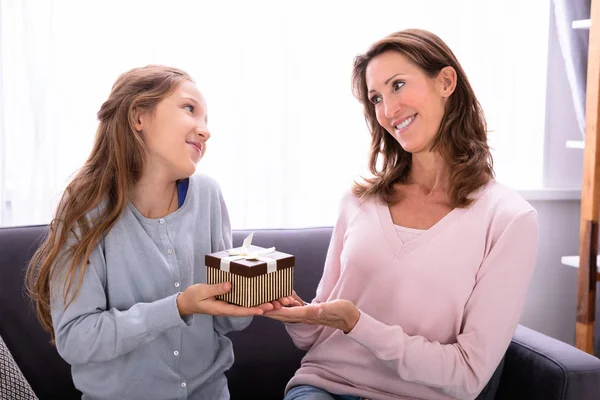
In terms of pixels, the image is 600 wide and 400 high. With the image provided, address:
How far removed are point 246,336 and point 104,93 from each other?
992mm

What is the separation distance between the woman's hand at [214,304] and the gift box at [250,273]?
12 millimetres

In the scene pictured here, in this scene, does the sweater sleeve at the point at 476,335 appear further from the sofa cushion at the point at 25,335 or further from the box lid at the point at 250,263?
the sofa cushion at the point at 25,335

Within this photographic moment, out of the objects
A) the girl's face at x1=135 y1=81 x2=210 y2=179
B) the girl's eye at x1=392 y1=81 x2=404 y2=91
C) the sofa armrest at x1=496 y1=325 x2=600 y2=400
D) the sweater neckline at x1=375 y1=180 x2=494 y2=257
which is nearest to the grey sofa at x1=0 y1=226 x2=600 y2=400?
the sofa armrest at x1=496 y1=325 x2=600 y2=400

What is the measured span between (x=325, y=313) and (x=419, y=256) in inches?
10.9

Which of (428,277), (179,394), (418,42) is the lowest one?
(179,394)

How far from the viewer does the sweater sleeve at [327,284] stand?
1698 millimetres

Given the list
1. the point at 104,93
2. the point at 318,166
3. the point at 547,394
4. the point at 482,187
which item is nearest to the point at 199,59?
the point at 104,93

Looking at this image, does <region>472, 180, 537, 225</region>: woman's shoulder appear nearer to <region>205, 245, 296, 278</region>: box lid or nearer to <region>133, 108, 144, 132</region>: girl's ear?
<region>205, 245, 296, 278</region>: box lid

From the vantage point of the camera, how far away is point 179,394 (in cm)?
159

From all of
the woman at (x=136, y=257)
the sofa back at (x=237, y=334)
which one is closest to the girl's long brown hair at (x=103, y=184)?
the woman at (x=136, y=257)

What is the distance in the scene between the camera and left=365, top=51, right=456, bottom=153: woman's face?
164 cm

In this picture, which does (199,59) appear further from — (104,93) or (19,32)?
(19,32)

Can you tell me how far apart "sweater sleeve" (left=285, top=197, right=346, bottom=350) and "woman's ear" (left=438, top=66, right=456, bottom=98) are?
0.41m

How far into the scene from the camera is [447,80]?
1672mm
